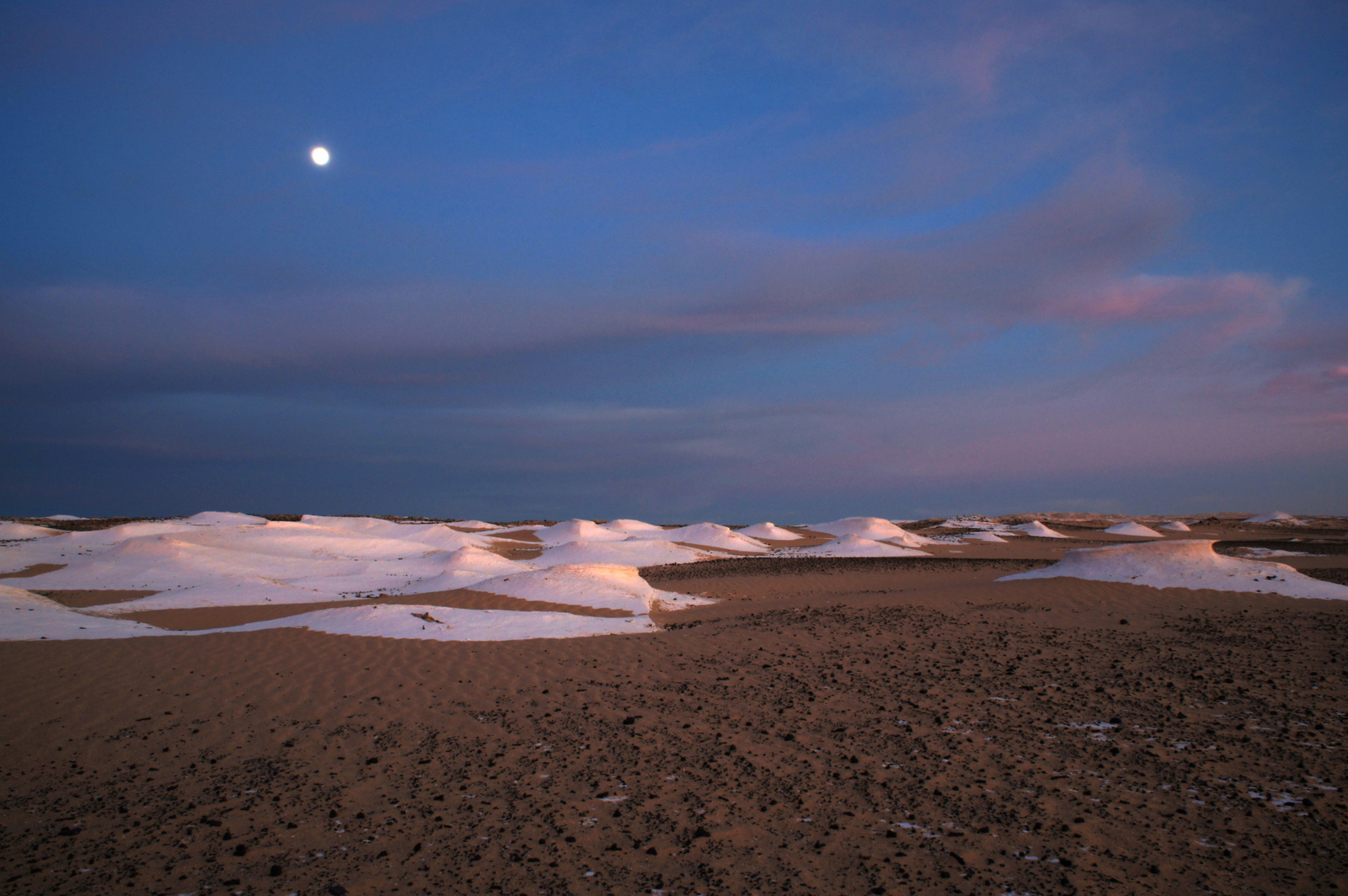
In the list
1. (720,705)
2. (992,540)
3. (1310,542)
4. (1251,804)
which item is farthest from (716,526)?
(1251,804)

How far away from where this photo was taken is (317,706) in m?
8.34

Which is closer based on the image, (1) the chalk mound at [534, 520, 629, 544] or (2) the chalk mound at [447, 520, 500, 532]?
(1) the chalk mound at [534, 520, 629, 544]

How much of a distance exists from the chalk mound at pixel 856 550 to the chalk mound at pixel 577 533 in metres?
13.8

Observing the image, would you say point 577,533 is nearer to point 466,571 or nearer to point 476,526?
point 476,526

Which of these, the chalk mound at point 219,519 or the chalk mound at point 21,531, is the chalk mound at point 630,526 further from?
the chalk mound at point 21,531

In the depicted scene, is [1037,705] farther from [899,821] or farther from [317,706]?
[317,706]

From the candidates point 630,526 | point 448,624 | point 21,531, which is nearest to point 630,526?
point 630,526

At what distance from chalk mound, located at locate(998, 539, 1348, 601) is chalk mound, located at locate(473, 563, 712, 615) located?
9193 millimetres

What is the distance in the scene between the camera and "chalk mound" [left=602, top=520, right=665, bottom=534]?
51.4 meters

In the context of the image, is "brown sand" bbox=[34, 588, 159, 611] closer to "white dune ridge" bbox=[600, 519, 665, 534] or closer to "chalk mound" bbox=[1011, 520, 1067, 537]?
"white dune ridge" bbox=[600, 519, 665, 534]

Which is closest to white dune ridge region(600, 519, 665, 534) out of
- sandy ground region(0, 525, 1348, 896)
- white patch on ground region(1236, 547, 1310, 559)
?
white patch on ground region(1236, 547, 1310, 559)

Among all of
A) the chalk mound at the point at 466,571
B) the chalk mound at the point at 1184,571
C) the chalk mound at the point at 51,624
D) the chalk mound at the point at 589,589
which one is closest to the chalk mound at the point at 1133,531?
the chalk mound at the point at 1184,571

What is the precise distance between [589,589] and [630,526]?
112ft

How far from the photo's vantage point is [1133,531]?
5456 cm
